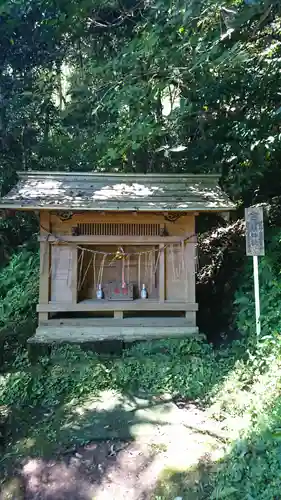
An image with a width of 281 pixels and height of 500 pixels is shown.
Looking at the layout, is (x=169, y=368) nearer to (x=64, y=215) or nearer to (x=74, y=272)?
(x=74, y=272)

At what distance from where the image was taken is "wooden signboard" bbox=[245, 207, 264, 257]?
5523 millimetres

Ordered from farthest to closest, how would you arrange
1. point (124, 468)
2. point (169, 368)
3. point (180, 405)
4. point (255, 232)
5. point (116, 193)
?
1. point (116, 193)
2. point (255, 232)
3. point (169, 368)
4. point (180, 405)
5. point (124, 468)

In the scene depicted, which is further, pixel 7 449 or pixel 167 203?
pixel 167 203

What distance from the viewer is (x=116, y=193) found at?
6430 millimetres

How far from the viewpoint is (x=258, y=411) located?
144 inches

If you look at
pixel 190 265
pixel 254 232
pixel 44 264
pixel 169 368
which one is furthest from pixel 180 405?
pixel 44 264

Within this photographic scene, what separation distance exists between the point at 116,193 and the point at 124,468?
433 cm

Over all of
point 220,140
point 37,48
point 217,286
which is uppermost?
point 37,48

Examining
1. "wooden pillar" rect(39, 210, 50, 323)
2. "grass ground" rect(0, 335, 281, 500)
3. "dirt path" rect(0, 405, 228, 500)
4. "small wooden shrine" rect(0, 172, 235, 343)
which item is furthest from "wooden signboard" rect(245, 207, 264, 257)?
"wooden pillar" rect(39, 210, 50, 323)

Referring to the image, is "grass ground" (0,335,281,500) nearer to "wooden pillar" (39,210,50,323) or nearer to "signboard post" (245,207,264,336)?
"wooden pillar" (39,210,50,323)

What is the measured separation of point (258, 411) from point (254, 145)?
15.4 ft

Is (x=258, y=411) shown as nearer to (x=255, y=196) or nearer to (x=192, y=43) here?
(x=192, y=43)

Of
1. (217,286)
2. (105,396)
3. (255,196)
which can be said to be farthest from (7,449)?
(255,196)

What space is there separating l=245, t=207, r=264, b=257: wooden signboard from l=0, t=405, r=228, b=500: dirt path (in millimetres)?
2645
